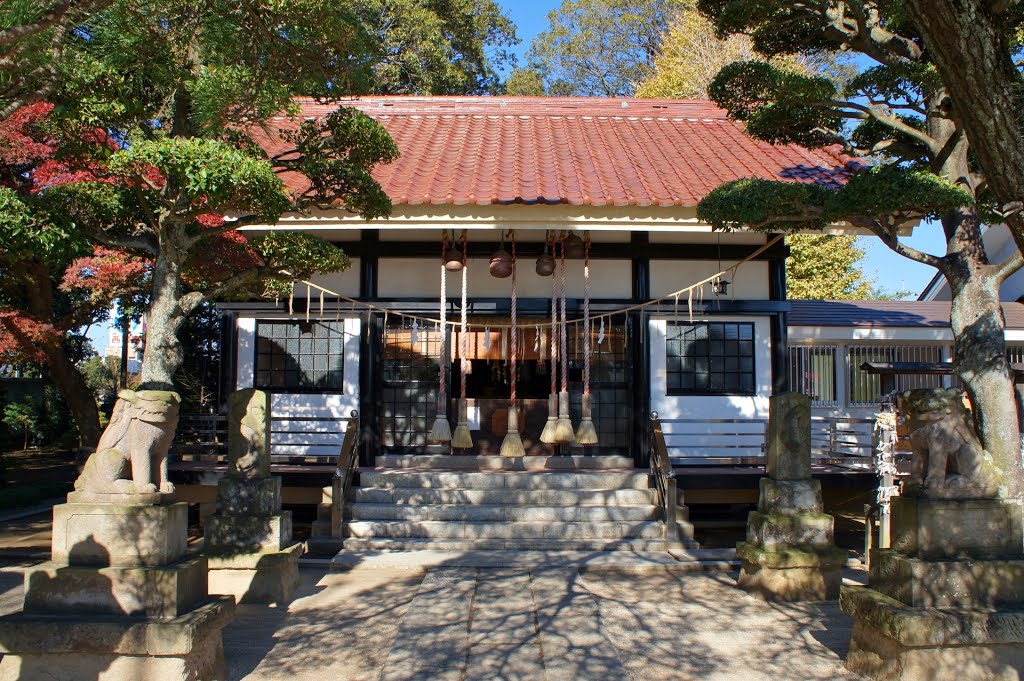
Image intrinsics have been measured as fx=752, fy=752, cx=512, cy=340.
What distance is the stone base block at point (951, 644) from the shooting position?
452 cm

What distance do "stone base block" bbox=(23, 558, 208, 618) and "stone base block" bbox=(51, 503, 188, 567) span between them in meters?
0.08

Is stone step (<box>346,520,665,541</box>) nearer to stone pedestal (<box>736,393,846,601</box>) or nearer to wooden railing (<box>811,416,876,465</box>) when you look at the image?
stone pedestal (<box>736,393,846,601</box>)

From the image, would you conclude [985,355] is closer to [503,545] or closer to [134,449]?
[503,545]

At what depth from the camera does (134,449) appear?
4.74 metres

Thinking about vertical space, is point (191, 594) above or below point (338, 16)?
below

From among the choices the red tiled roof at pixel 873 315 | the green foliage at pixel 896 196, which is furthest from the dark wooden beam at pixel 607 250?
the green foliage at pixel 896 196

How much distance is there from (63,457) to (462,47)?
18000mm

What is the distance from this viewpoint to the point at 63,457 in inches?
731

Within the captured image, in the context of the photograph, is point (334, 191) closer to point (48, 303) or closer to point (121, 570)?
point (121, 570)

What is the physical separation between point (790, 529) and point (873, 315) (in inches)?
364

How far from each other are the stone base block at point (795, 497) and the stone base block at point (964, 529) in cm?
186

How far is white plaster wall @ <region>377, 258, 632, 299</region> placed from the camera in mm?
10461

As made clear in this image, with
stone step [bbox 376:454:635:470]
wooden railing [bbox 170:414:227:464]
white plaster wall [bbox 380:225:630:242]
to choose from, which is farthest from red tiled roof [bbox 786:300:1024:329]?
wooden railing [bbox 170:414:227:464]

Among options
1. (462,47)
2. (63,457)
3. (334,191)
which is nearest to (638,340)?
A: (334,191)
